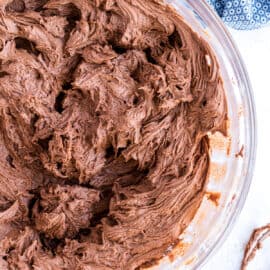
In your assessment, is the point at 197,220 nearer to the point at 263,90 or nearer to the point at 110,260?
the point at 110,260

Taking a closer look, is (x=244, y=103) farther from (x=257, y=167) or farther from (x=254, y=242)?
(x=254, y=242)

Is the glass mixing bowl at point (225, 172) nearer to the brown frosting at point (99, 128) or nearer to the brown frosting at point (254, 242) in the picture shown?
the brown frosting at point (99, 128)

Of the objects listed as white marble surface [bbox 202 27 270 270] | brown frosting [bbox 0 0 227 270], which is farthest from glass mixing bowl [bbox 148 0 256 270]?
white marble surface [bbox 202 27 270 270]

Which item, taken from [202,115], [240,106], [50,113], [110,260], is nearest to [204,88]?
[202,115]

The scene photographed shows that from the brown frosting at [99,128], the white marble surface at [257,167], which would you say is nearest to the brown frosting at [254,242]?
the white marble surface at [257,167]

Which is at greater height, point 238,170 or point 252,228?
point 238,170

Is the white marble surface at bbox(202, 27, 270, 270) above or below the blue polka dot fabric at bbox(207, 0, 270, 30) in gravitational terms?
below

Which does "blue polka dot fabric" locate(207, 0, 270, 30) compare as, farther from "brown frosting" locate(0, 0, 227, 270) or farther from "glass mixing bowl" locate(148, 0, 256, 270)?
"brown frosting" locate(0, 0, 227, 270)
